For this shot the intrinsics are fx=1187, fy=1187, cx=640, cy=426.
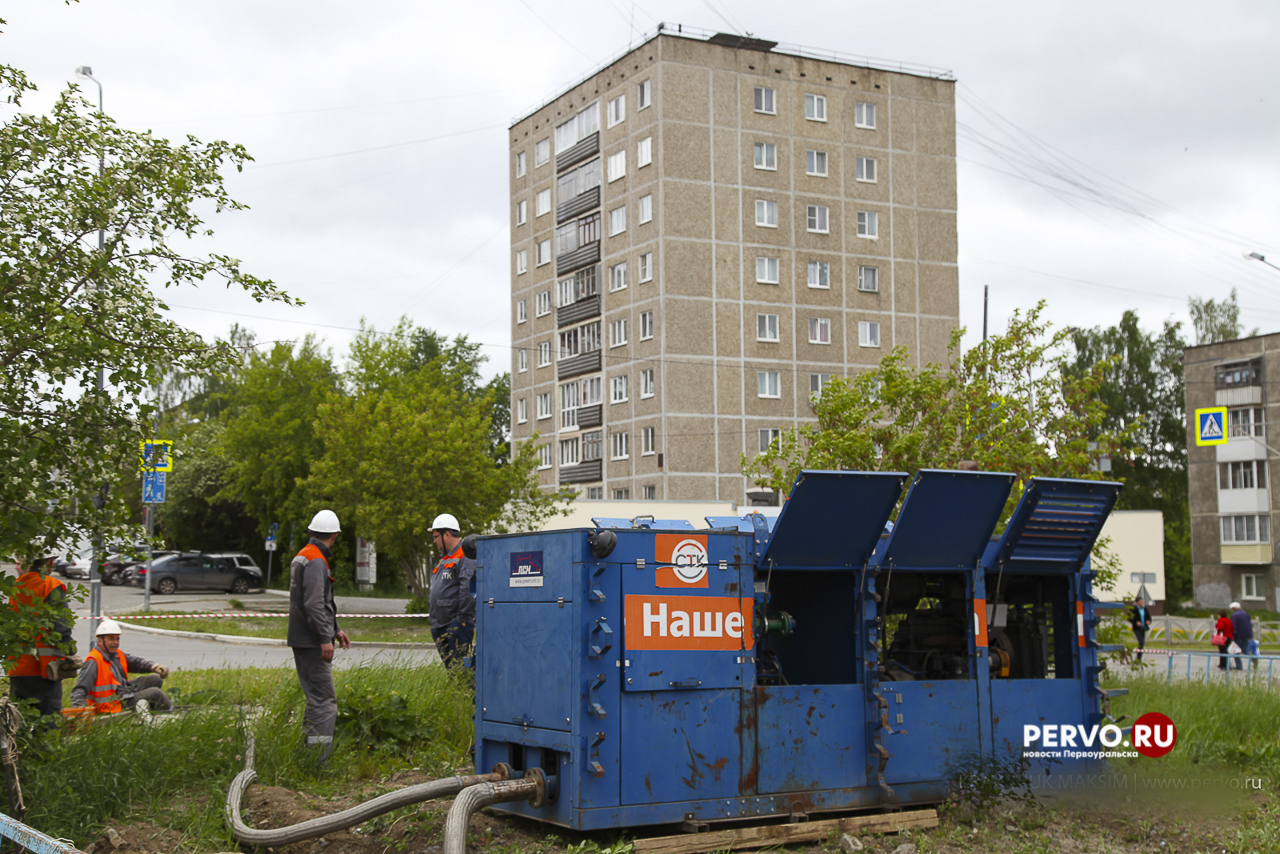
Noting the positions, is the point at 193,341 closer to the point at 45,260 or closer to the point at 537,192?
the point at 45,260

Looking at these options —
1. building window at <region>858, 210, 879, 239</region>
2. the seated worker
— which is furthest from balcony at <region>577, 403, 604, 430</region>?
the seated worker

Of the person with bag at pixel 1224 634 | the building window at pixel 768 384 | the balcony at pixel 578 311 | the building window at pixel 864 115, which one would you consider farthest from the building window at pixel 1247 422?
the person with bag at pixel 1224 634

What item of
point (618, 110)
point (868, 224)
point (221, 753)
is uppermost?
point (618, 110)

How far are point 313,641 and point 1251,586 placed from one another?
61.2 metres

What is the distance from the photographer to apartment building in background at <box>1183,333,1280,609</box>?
59.4 meters

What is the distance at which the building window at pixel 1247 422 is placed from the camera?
6022 centimetres

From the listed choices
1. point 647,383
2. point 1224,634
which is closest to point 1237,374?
point 647,383

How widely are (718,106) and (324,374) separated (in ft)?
68.8

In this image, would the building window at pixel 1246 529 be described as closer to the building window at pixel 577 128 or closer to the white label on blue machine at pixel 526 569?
the building window at pixel 577 128

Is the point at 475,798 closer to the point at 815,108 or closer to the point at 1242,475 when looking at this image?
the point at 815,108

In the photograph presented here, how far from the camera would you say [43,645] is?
7.54 metres

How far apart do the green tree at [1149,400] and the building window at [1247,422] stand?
17.0ft

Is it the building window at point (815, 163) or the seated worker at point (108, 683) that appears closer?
the seated worker at point (108, 683)

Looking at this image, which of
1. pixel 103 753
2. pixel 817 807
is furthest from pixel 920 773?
pixel 103 753
